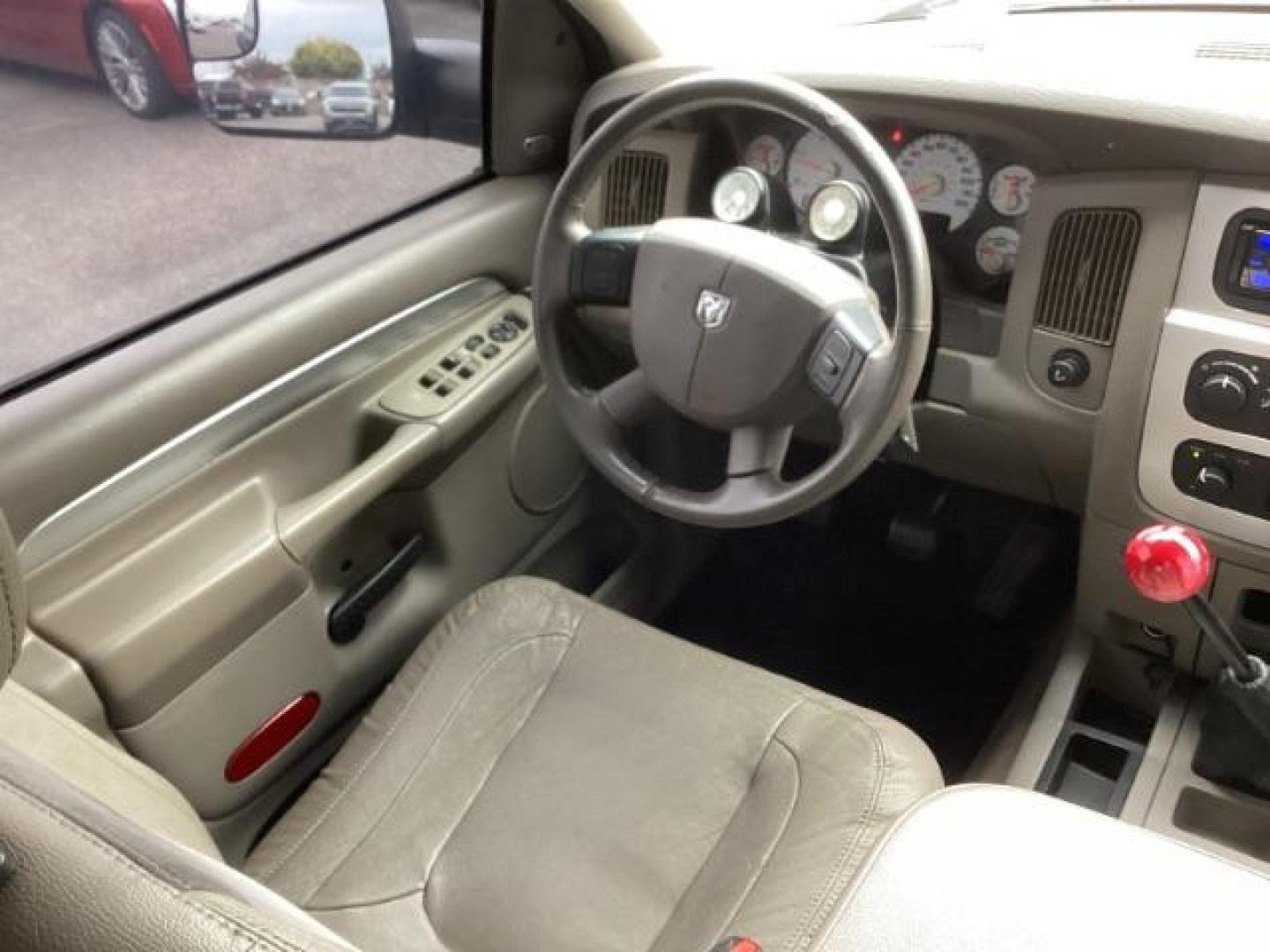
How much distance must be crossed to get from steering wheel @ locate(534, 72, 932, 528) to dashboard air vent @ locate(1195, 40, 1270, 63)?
0.52 m

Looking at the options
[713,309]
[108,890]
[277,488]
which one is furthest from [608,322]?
[108,890]

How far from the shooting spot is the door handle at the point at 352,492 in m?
1.47

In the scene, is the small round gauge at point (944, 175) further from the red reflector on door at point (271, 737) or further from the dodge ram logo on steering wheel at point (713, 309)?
the red reflector on door at point (271, 737)

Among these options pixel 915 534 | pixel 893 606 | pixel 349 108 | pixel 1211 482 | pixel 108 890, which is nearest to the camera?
pixel 108 890

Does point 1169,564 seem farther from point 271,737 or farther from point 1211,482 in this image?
point 271,737

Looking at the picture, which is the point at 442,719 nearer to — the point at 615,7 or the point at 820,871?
the point at 820,871

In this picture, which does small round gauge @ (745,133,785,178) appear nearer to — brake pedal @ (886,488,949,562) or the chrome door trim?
the chrome door trim

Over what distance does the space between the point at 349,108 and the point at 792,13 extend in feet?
2.33

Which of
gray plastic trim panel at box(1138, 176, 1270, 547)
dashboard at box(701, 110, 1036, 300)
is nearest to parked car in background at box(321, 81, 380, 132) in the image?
dashboard at box(701, 110, 1036, 300)

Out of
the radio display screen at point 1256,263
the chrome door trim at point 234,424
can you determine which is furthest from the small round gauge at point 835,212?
the chrome door trim at point 234,424

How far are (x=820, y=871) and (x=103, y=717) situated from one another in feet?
2.48

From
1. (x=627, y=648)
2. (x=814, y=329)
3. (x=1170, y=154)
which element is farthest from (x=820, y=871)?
(x=1170, y=154)

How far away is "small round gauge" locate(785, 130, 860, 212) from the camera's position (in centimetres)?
155

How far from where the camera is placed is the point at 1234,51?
4.72ft
